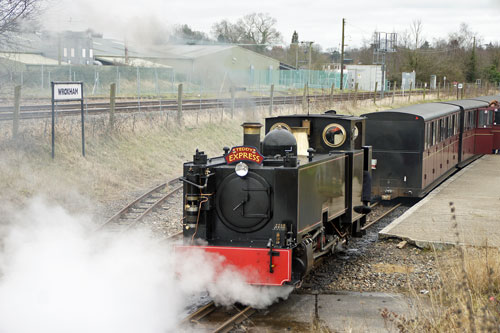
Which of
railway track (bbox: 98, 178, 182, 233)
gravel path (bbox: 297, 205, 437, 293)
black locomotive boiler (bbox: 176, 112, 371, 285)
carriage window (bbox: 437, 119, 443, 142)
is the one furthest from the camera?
carriage window (bbox: 437, 119, 443, 142)

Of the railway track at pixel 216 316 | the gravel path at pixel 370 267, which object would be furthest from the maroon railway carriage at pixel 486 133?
the railway track at pixel 216 316

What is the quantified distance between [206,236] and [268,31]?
13471mm

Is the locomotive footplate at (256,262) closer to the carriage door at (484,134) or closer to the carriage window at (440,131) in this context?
the carriage window at (440,131)

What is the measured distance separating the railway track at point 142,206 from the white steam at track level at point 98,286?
1.58 meters

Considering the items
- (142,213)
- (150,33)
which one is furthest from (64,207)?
(150,33)

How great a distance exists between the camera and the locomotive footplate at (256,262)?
7.73 meters

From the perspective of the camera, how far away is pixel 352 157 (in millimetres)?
10086

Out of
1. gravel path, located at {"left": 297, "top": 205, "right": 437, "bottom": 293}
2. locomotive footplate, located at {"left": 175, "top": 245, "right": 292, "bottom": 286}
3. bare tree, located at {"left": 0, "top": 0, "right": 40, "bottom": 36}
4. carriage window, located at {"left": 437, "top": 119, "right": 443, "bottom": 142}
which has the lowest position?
gravel path, located at {"left": 297, "top": 205, "right": 437, "bottom": 293}

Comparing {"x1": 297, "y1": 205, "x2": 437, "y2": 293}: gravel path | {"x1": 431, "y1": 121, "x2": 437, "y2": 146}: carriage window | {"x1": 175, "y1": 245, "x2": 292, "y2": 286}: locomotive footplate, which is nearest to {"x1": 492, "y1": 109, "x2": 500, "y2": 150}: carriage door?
{"x1": 431, "y1": 121, "x2": 437, "y2": 146}: carriage window

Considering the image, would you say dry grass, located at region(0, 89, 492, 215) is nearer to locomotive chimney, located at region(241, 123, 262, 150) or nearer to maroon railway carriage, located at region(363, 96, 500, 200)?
maroon railway carriage, located at region(363, 96, 500, 200)

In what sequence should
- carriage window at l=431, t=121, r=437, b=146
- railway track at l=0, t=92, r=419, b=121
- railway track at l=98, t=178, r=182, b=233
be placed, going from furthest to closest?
railway track at l=0, t=92, r=419, b=121 < carriage window at l=431, t=121, r=437, b=146 < railway track at l=98, t=178, r=182, b=233

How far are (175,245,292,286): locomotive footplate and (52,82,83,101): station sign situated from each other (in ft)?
30.6

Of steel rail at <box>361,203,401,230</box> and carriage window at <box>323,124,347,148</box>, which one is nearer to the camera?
carriage window at <box>323,124,347,148</box>

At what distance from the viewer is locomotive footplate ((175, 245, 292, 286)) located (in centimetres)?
773
